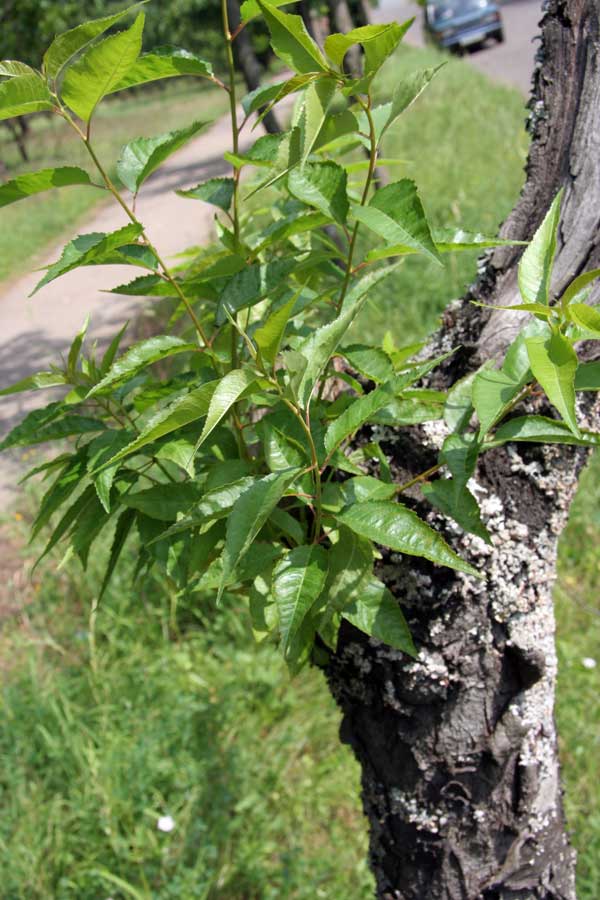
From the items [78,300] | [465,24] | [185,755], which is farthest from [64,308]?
[465,24]

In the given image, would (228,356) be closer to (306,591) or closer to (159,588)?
(306,591)

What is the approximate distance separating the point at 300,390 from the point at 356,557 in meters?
0.24

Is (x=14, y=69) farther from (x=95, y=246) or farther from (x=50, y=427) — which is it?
(x=50, y=427)

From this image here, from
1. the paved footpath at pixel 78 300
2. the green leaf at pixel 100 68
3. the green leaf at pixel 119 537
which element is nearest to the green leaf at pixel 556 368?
the green leaf at pixel 100 68

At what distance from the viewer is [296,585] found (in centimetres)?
96

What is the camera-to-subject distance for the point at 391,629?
1062mm

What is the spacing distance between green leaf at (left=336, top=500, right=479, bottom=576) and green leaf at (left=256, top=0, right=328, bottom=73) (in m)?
0.50

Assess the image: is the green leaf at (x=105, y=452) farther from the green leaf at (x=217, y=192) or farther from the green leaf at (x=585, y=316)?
the green leaf at (x=585, y=316)

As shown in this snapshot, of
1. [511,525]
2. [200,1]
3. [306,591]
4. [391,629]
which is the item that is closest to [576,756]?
[511,525]

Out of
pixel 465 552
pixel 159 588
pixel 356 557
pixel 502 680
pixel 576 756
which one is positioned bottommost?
pixel 576 756

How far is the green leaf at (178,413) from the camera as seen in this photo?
33.4 inches

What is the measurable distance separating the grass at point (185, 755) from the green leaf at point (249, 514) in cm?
188

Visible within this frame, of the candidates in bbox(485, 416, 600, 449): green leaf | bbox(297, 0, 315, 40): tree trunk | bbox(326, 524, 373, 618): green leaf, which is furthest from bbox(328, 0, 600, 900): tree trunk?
bbox(297, 0, 315, 40): tree trunk

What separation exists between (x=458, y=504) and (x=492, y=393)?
0.52 feet
